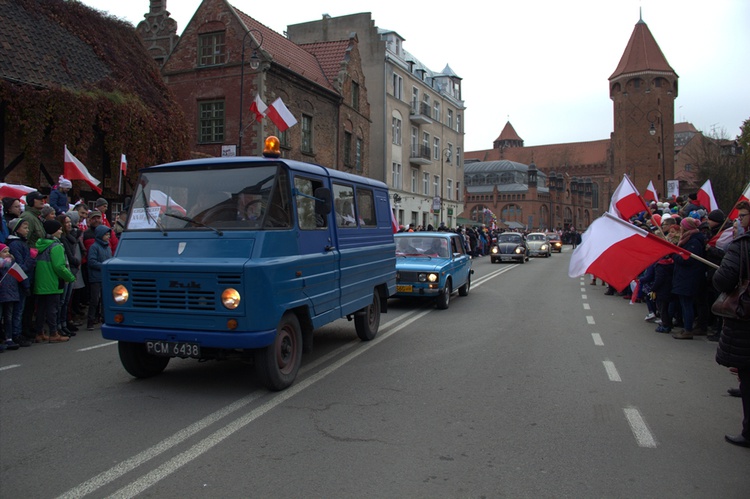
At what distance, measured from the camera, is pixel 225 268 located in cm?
546

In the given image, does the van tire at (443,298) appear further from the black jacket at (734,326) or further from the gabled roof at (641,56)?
the gabled roof at (641,56)

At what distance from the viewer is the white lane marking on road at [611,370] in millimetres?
7034

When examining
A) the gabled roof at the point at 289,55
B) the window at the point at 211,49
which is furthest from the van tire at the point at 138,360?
the window at the point at 211,49

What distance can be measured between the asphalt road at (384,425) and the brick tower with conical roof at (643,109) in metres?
74.0

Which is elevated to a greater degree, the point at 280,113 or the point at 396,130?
the point at 396,130

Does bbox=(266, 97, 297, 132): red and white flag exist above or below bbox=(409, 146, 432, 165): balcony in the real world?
below

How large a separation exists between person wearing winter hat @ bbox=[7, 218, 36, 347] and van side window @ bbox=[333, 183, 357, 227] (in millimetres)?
4754

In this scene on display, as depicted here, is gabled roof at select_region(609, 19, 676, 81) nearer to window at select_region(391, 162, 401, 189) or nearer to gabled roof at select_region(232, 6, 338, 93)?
window at select_region(391, 162, 401, 189)

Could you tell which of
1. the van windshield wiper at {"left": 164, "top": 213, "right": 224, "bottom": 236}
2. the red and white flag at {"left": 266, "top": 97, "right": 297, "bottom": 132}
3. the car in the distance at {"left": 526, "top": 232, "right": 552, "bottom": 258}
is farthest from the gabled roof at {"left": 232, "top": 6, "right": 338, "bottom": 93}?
the van windshield wiper at {"left": 164, "top": 213, "right": 224, "bottom": 236}

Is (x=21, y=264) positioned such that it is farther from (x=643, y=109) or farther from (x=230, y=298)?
(x=643, y=109)

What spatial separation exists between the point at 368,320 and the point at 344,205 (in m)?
1.98

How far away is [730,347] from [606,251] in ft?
7.38

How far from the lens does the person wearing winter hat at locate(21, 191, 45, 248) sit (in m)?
8.77

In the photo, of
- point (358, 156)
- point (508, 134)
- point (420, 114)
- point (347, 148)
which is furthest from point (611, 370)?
point (508, 134)
